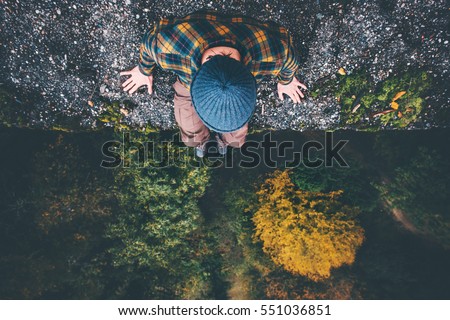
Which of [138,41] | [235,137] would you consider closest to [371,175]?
[235,137]

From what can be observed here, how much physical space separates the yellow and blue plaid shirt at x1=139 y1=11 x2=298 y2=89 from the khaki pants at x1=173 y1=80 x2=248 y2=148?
1.09m

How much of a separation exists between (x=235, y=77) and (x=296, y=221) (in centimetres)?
418

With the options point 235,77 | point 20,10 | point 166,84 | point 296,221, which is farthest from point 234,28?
point 20,10

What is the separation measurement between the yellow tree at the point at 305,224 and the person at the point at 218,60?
175cm

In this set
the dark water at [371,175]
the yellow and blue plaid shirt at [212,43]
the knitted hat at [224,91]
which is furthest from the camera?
the dark water at [371,175]

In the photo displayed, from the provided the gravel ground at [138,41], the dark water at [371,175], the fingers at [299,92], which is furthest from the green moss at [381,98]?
the fingers at [299,92]

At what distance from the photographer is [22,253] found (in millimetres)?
6742

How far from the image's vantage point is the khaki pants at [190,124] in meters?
5.38

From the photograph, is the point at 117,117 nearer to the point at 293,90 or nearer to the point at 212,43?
the point at 293,90

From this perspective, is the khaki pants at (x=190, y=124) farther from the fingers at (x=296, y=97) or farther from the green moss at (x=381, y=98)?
the green moss at (x=381, y=98)

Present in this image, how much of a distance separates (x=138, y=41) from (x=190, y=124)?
207 cm

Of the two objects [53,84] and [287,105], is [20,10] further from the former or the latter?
[287,105]

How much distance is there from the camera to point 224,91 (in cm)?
290

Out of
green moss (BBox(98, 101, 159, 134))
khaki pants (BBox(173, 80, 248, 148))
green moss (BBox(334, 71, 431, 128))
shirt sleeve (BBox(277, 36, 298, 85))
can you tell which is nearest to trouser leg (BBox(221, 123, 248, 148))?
khaki pants (BBox(173, 80, 248, 148))
